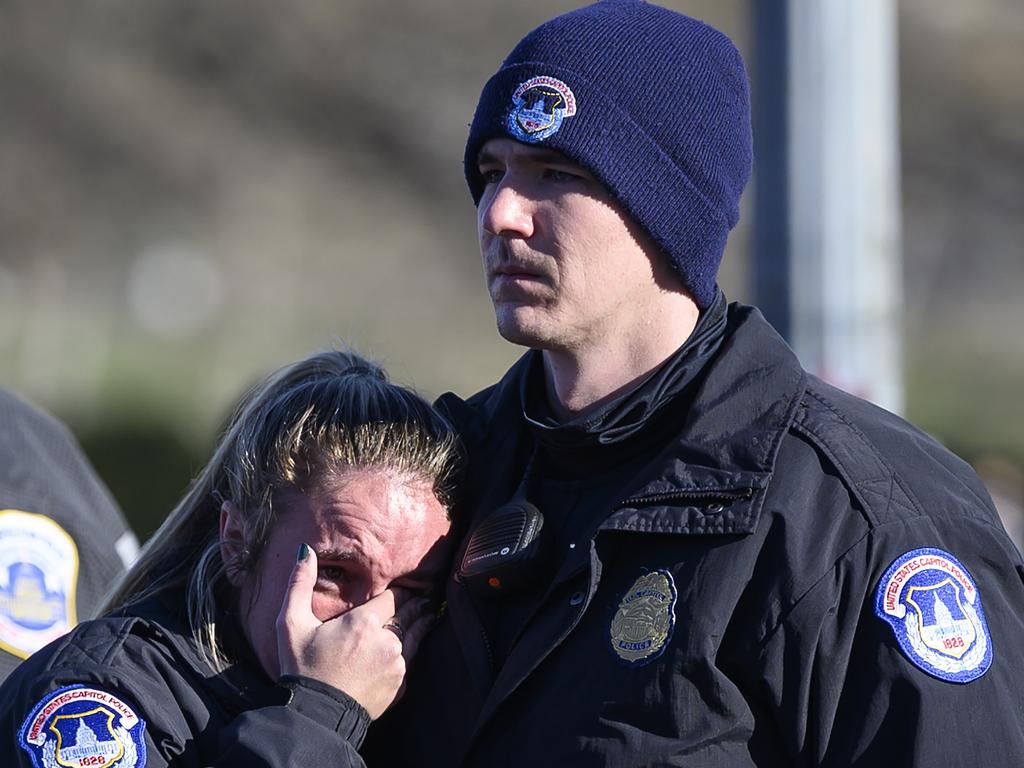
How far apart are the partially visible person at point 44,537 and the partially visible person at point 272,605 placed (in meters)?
0.46

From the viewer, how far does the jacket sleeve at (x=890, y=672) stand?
198cm

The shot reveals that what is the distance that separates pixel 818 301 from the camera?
163 inches

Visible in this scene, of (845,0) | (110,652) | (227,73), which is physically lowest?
(110,652)

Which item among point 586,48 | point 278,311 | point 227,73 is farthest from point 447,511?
point 227,73

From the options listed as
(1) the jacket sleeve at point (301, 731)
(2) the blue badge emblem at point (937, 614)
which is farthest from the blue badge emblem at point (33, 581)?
(2) the blue badge emblem at point (937, 614)

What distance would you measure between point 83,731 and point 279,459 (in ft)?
1.86

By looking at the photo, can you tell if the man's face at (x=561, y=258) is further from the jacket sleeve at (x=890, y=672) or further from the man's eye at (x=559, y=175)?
the jacket sleeve at (x=890, y=672)

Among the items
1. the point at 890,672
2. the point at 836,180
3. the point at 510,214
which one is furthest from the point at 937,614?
the point at 836,180

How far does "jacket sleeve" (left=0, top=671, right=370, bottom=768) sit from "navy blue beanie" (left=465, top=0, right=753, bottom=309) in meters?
0.94

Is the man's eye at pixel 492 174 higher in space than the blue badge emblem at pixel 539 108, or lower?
lower

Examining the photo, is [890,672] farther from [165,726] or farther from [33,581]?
[33,581]

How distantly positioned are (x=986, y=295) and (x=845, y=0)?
1076cm

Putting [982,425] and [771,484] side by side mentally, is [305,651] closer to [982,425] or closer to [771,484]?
[771,484]

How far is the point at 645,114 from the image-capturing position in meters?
2.50
